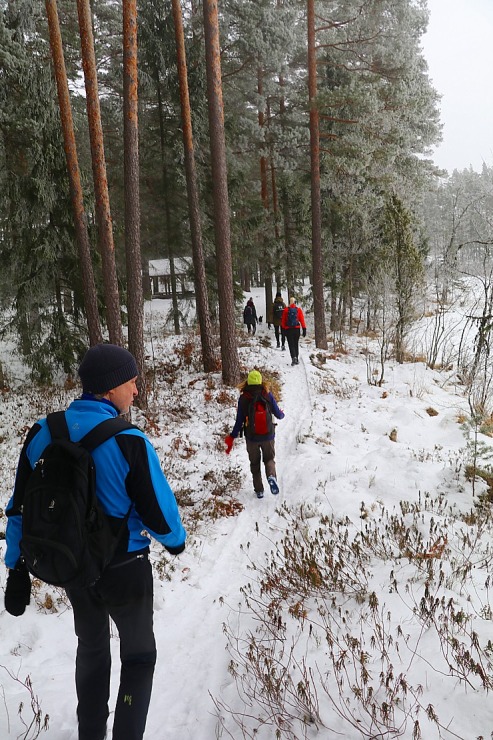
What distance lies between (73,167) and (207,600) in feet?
35.2

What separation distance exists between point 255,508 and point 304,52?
22015 millimetres

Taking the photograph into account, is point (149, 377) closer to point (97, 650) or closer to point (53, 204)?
Result: point (53, 204)

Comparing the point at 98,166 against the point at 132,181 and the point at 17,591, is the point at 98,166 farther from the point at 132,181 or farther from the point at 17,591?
the point at 17,591

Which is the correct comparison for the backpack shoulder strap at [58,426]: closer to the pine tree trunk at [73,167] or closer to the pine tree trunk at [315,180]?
the pine tree trunk at [73,167]

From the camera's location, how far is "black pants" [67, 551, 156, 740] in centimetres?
239

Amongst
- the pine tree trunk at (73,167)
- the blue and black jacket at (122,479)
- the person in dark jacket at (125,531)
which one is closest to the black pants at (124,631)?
the person in dark jacket at (125,531)

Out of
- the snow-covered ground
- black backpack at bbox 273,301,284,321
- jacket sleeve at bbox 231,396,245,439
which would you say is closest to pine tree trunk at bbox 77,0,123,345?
the snow-covered ground

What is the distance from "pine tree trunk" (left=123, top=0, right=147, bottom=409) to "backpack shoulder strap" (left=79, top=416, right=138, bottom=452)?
8.26 metres

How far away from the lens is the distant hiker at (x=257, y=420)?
6848 millimetres

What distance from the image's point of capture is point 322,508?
6.12 meters

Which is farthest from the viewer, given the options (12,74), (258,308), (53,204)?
(258,308)

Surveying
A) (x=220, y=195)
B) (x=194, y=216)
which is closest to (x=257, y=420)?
(x=220, y=195)

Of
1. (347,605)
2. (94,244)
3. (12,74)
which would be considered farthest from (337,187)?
(347,605)

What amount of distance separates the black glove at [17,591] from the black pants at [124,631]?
15.2 inches
